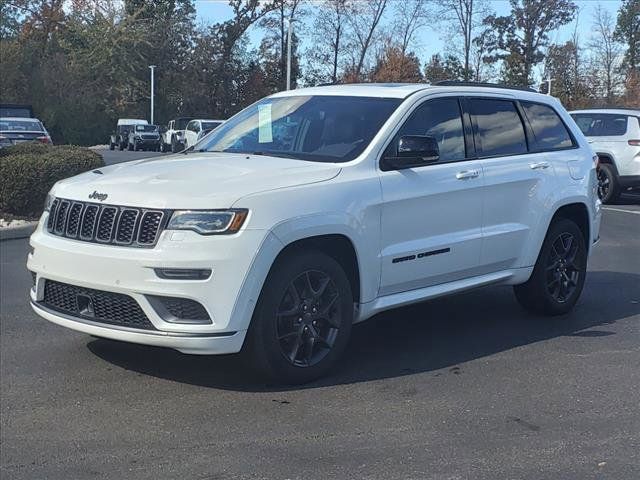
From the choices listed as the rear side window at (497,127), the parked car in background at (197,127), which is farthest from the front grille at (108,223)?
the parked car in background at (197,127)

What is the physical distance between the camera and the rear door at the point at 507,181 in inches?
240

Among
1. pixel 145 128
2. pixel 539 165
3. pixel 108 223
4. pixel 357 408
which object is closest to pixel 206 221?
pixel 108 223

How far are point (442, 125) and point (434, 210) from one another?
2.40 feet

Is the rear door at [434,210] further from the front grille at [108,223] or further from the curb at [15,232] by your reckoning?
the curb at [15,232]

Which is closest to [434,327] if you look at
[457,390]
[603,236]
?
[457,390]

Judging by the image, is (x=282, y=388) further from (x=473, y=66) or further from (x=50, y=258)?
(x=473, y=66)

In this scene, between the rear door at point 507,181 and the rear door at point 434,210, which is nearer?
the rear door at point 434,210

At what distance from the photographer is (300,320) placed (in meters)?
4.94

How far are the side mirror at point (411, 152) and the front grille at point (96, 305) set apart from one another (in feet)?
6.07

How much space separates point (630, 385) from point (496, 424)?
1.22m

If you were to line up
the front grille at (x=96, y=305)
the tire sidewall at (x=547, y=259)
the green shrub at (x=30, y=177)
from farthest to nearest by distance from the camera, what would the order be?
the green shrub at (x=30, y=177) < the tire sidewall at (x=547, y=259) < the front grille at (x=96, y=305)

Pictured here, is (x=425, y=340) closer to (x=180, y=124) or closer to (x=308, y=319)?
(x=308, y=319)

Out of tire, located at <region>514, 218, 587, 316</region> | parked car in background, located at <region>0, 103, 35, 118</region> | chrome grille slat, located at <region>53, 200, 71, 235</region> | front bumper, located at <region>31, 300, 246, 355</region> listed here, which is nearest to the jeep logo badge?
chrome grille slat, located at <region>53, 200, 71, 235</region>

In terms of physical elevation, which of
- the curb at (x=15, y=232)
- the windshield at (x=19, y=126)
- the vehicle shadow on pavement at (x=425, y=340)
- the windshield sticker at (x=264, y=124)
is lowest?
the vehicle shadow on pavement at (x=425, y=340)
